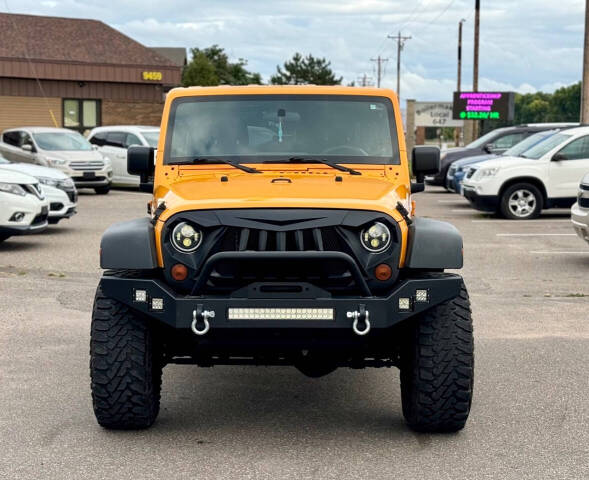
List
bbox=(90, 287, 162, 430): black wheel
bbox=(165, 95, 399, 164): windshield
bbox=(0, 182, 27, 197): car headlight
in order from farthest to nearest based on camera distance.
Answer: bbox=(0, 182, 27, 197): car headlight, bbox=(165, 95, 399, 164): windshield, bbox=(90, 287, 162, 430): black wheel

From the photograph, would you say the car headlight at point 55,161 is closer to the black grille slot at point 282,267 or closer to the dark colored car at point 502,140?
the dark colored car at point 502,140

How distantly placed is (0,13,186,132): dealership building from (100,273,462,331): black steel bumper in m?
43.5

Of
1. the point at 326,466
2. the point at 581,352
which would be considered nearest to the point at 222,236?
the point at 326,466

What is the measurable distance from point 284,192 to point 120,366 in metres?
1.29

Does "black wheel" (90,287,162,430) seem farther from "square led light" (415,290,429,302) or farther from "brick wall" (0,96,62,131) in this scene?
"brick wall" (0,96,62,131)

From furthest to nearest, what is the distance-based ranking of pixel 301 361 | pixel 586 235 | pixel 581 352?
pixel 586 235 → pixel 581 352 → pixel 301 361

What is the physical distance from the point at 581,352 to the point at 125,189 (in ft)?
83.2

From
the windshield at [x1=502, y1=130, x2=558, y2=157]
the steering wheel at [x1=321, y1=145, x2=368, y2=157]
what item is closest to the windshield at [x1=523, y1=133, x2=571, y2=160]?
the windshield at [x1=502, y1=130, x2=558, y2=157]

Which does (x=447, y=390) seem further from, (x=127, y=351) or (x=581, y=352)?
(x=581, y=352)

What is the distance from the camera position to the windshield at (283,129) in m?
7.31

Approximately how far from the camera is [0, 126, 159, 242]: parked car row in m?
15.5

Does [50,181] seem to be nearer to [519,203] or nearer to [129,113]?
[519,203]

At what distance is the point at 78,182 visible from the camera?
28312 millimetres

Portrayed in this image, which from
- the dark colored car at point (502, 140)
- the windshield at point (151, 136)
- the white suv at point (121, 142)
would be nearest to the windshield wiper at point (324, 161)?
the dark colored car at point (502, 140)
